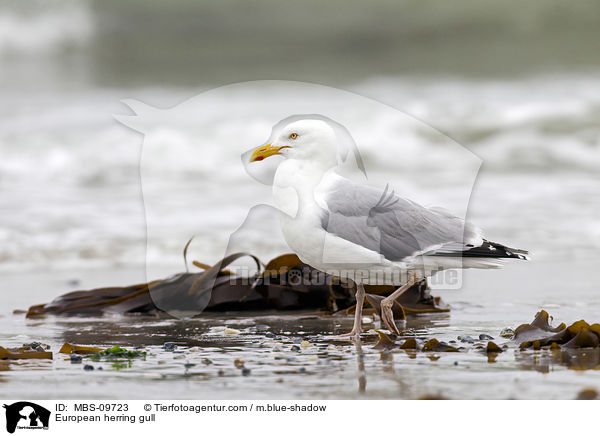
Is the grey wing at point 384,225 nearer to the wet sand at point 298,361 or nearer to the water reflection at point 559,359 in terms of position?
the wet sand at point 298,361

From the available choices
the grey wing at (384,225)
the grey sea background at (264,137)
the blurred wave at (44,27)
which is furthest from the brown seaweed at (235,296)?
the blurred wave at (44,27)

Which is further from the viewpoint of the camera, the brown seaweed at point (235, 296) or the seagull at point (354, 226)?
the brown seaweed at point (235, 296)

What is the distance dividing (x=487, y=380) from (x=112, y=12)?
661 inches

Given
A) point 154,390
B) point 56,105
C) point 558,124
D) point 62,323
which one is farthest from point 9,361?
point 56,105

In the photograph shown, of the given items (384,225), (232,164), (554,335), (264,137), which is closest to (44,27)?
(264,137)

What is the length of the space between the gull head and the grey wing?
0.17 meters

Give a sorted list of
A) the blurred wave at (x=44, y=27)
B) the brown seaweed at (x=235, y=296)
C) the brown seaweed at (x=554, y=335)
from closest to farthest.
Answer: the brown seaweed at (x=554, y=335) < the brown seaweed at (x=235, y=296) < the blurred wave at (x=44, y=27)

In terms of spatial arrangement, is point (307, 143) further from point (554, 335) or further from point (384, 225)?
point (554, 335)

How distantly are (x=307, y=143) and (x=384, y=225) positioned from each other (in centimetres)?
59

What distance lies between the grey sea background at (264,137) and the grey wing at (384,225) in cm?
46

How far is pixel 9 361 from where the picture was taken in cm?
362

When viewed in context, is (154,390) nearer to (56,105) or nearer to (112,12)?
(56,105)

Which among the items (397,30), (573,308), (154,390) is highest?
(397,30)

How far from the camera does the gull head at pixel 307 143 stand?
14.2 feet
